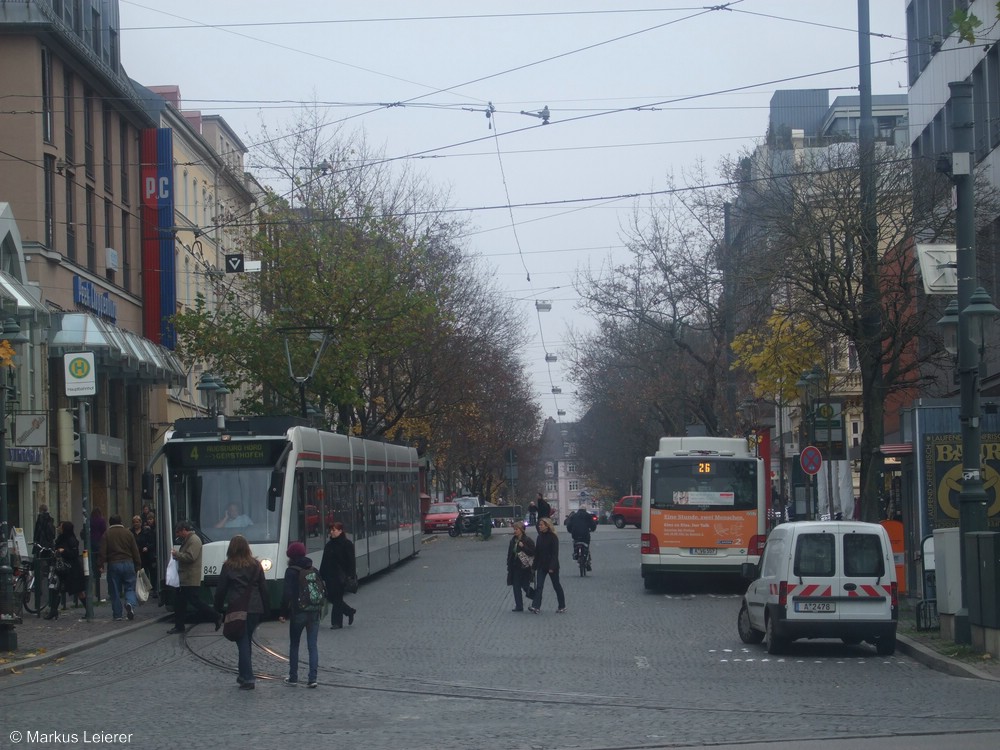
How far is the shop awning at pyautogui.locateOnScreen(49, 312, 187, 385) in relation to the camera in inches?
1452

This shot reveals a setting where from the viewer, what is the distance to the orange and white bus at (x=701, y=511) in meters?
28.8

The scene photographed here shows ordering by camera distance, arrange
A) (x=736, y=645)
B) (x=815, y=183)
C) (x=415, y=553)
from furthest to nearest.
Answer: (x=415, y=553), (x=815, y=183), (x=736, y=645)

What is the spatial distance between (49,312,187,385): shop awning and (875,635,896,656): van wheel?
2457cm

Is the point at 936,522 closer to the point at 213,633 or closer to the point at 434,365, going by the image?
the point at 213,633

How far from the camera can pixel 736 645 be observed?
19.5 metres

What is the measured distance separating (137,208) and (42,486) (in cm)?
1262

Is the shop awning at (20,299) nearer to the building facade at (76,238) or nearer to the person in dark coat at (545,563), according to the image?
the building facade at (76,238)

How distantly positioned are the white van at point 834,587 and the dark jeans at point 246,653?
698cm

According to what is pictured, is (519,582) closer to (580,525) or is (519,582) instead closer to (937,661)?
(580,525)

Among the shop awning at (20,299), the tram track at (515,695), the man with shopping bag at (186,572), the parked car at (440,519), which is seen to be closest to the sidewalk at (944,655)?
the tram track at (515,695)

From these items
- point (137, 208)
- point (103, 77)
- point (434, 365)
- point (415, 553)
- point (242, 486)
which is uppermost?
point (103, 77)

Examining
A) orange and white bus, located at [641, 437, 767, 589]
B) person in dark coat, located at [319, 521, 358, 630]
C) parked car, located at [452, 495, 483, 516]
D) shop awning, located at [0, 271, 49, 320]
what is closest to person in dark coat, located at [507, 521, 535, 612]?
person in dark coat, located at [319, 521, 358, 630]

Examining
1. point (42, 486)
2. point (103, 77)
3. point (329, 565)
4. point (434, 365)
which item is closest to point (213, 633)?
point (329, 565)

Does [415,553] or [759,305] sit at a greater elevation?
[759,305]
